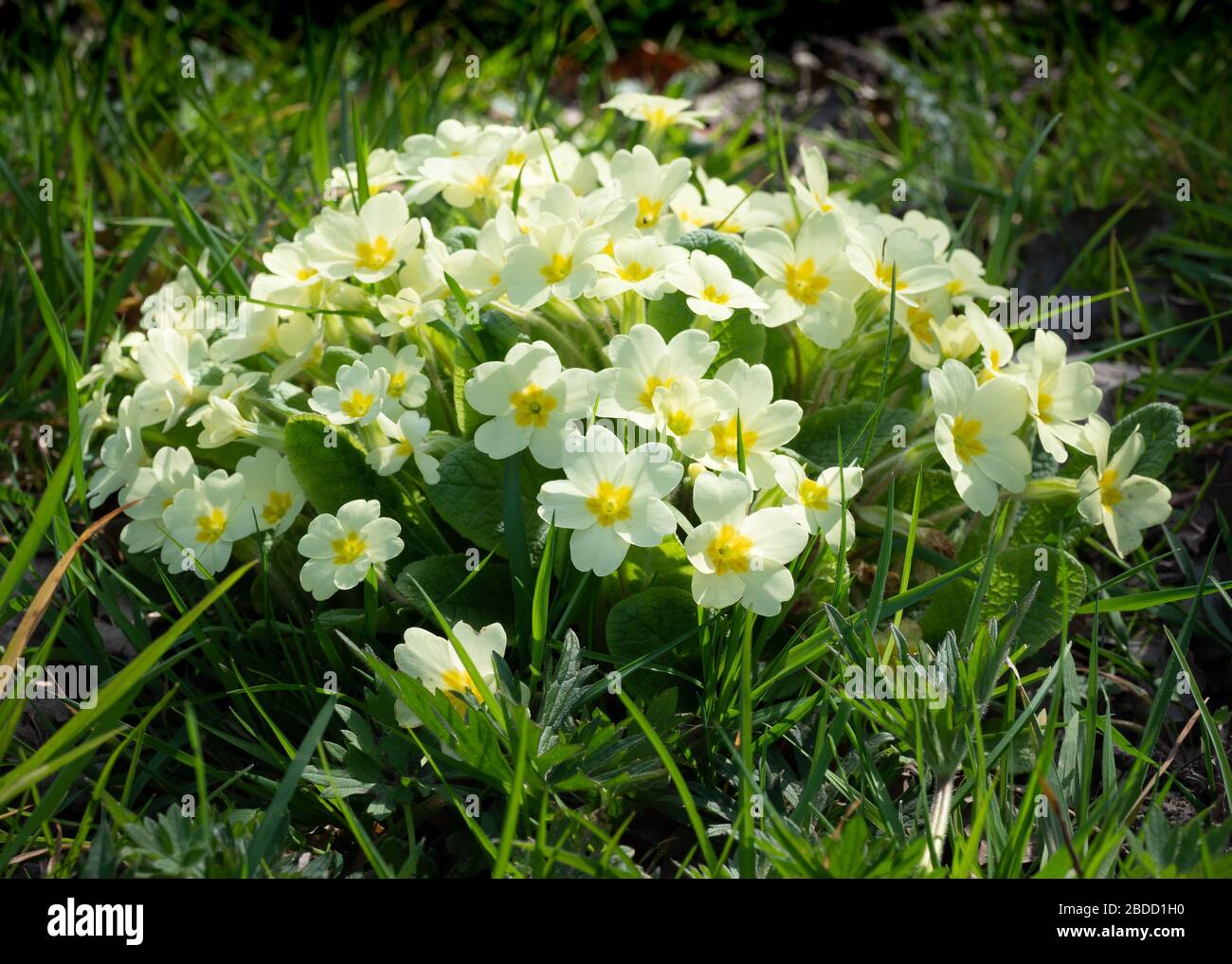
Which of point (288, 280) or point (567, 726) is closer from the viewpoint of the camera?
point (567, 726)

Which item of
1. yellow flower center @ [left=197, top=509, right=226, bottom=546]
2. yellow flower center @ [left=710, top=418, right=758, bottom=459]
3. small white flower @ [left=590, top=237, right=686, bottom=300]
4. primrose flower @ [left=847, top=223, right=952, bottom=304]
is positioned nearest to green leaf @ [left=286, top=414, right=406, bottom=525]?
yellow flower center @ [left=197, top=509, right=226, bottom=546]

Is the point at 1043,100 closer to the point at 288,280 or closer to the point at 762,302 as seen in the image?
the point at 762,302

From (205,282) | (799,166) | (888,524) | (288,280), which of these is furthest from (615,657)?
(799,166)

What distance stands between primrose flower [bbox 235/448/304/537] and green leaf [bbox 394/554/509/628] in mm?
227

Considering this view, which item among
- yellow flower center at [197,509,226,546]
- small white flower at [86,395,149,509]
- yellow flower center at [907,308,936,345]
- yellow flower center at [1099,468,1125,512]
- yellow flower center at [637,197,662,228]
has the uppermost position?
yellow flower center at [637,197,662,228]

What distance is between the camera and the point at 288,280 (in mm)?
1962

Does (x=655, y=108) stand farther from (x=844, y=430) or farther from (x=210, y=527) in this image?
(x=210, y=527)

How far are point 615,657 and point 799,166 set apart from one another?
2434 mm

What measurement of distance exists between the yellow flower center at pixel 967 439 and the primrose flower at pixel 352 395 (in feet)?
2.95

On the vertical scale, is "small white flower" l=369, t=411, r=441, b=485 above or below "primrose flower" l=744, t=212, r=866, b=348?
below

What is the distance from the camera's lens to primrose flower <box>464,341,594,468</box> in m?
1.67

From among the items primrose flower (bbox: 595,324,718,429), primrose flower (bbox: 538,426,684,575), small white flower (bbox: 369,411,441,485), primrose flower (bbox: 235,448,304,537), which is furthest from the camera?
primrose flower (bbox: 235,448,304,537)

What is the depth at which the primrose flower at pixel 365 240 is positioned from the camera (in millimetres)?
1907

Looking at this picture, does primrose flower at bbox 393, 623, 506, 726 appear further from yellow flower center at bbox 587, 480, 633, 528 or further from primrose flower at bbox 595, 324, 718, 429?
primrose flower at bbox 595, 324, 718, 429
